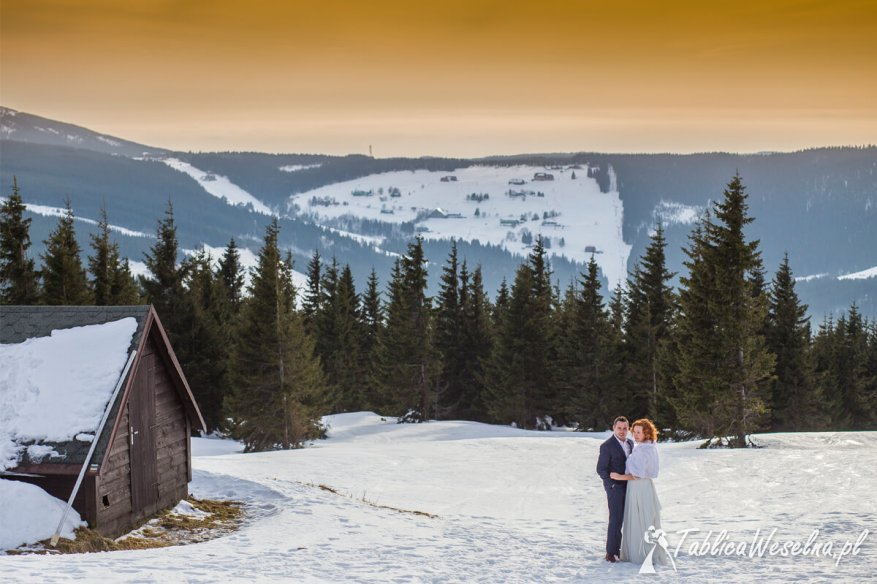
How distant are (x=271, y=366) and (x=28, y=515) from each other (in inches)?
1124

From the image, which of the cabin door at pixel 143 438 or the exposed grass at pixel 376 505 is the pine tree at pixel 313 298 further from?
the cabin door at pixel 143 438

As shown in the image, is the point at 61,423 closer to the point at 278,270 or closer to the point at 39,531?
the point at 39,531

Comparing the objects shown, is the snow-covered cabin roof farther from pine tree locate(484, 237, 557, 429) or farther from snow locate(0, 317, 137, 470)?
pine tree locate(484, 237, 557, 429)

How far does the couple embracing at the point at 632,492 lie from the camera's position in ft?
52.6

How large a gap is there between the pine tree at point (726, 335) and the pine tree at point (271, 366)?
17215 millimetres

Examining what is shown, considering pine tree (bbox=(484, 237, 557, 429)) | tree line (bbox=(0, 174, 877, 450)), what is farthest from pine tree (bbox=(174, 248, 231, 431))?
pine tree (bbox=(484, 237, 557, 429))

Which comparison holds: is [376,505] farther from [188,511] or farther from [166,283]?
[166,283]

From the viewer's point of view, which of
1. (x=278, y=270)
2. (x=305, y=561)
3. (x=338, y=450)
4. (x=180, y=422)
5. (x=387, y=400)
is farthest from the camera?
(x=387, y=400)

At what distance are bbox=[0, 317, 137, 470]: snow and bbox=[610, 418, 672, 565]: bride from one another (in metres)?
10.1

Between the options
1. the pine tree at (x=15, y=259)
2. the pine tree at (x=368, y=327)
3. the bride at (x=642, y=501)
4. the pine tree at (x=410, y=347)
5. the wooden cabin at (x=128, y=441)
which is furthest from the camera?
the pine tree at (x=368, y=327)

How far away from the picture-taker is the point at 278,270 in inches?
1786

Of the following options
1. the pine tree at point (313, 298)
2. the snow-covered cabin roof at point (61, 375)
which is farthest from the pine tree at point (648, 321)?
the snow-covered cabin roof at point (61, 375)

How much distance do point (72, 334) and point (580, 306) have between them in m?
40.6

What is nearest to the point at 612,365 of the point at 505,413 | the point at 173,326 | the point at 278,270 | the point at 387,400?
the point at 505,413
